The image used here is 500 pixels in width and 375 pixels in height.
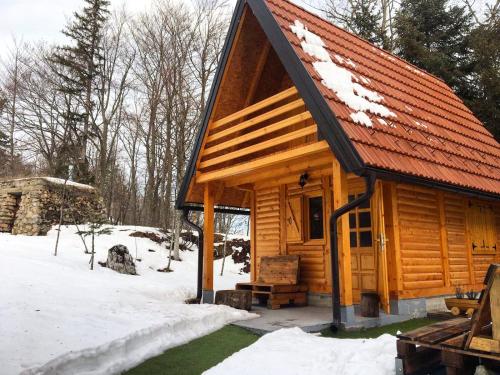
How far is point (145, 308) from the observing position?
7395mm

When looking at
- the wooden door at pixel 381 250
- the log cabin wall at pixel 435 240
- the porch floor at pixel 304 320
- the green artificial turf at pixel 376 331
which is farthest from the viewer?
the log cabin wall at pixel 435 240

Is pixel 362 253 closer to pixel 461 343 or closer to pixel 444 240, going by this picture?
pixel 444 240

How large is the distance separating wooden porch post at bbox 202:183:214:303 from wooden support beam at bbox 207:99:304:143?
121 centimetres

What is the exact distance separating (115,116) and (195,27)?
8.10 meters

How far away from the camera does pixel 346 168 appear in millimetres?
6164

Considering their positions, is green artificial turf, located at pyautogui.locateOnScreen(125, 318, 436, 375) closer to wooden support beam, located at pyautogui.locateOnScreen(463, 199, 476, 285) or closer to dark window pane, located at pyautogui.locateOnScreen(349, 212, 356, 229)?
dark window pane, located at pyautogui.locateOnScreen(349, 212, 356, 229)

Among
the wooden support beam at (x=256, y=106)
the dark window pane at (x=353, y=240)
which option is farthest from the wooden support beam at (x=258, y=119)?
the dark window pane at (x=353, y=240)

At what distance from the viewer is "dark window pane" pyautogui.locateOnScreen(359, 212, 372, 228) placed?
8172mm

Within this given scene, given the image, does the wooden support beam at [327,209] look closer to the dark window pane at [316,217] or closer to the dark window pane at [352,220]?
the dark window pane at [316,217]

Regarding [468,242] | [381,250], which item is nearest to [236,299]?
[381,250]

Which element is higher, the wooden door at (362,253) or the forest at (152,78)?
the forest at (152,78)

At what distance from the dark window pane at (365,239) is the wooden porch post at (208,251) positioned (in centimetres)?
320

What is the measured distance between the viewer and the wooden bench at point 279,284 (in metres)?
8.48

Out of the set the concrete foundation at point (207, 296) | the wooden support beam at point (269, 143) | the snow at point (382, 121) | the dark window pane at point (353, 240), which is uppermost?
the snow at point (382, 121)
